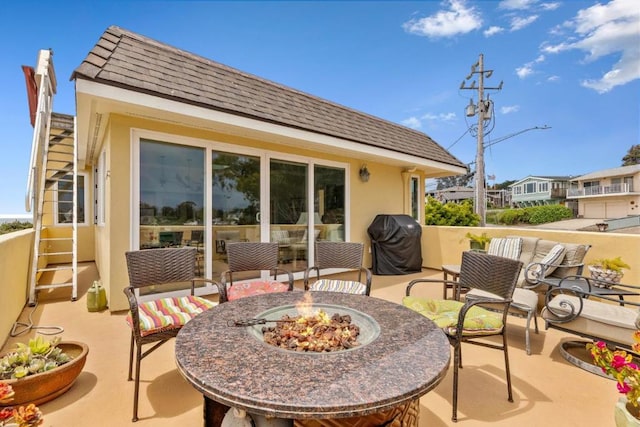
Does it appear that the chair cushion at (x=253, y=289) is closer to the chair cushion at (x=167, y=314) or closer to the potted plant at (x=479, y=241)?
the chair cushion at (x=167, y=314)

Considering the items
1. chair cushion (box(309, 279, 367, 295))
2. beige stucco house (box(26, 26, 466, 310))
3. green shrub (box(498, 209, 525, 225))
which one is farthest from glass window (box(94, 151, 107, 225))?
green shrub (box(498, 209, 525, 225))

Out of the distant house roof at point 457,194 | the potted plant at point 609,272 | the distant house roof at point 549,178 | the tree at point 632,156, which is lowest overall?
the potted plant at point 609,272

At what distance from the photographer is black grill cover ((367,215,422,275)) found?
6574 mm

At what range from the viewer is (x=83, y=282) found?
5.95m

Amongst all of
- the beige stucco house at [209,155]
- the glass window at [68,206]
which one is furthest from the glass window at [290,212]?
the glass window at [68,206]

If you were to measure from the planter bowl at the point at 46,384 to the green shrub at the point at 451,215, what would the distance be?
10.9 m

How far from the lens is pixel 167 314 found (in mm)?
2365

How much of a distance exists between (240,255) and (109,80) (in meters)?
2.46

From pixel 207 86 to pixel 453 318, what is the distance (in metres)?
4.36

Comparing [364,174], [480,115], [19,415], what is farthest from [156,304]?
[480,115]

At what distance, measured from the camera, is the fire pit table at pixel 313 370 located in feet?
3.16

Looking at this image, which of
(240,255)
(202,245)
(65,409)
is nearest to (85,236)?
(202,245)

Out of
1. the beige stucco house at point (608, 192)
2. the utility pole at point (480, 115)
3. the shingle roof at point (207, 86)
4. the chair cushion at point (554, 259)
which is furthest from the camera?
the beige stucco house at point (608, 192)

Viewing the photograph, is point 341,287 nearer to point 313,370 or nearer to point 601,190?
point 313,370
